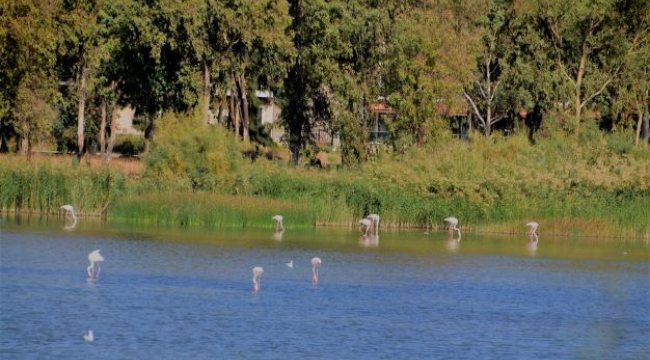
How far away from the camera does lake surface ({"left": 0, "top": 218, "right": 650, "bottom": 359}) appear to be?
25.8 meters

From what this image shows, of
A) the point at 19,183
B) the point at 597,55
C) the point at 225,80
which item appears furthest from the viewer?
the point at 597,55

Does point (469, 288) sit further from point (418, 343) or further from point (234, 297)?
point (418, 343)

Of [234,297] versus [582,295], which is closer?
[234,297]

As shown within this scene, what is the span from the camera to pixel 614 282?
3769 cm

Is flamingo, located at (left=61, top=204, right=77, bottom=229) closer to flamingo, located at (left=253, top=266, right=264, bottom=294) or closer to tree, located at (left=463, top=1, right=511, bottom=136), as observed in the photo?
flamingo, located at (left=253, top=266, right=264, bottom=294)

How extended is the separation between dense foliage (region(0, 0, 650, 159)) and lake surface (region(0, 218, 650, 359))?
23475 mm

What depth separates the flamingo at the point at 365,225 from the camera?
159 ft

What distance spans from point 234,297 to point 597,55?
57930 millimetres

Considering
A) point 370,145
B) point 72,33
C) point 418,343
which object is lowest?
point 418,343

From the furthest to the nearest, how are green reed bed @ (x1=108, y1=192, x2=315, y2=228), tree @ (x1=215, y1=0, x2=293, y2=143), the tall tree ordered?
1. the tall tree
2. tree @ (x1=215, y1=0, x2=293, y2=143)
3. green reed bed @ (x1=108, y1=192, x2=315, y2=228)

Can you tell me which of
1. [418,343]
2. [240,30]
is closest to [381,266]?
[418,343]

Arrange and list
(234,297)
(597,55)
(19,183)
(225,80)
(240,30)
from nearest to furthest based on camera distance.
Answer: (234,297) → (19,183) → (240,30) → (225,80) → (597,55)

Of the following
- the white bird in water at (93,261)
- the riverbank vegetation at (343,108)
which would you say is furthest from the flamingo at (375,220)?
the white bird in water at (93,261)

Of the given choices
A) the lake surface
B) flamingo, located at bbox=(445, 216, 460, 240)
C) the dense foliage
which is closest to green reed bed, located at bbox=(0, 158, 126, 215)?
the lake surface
